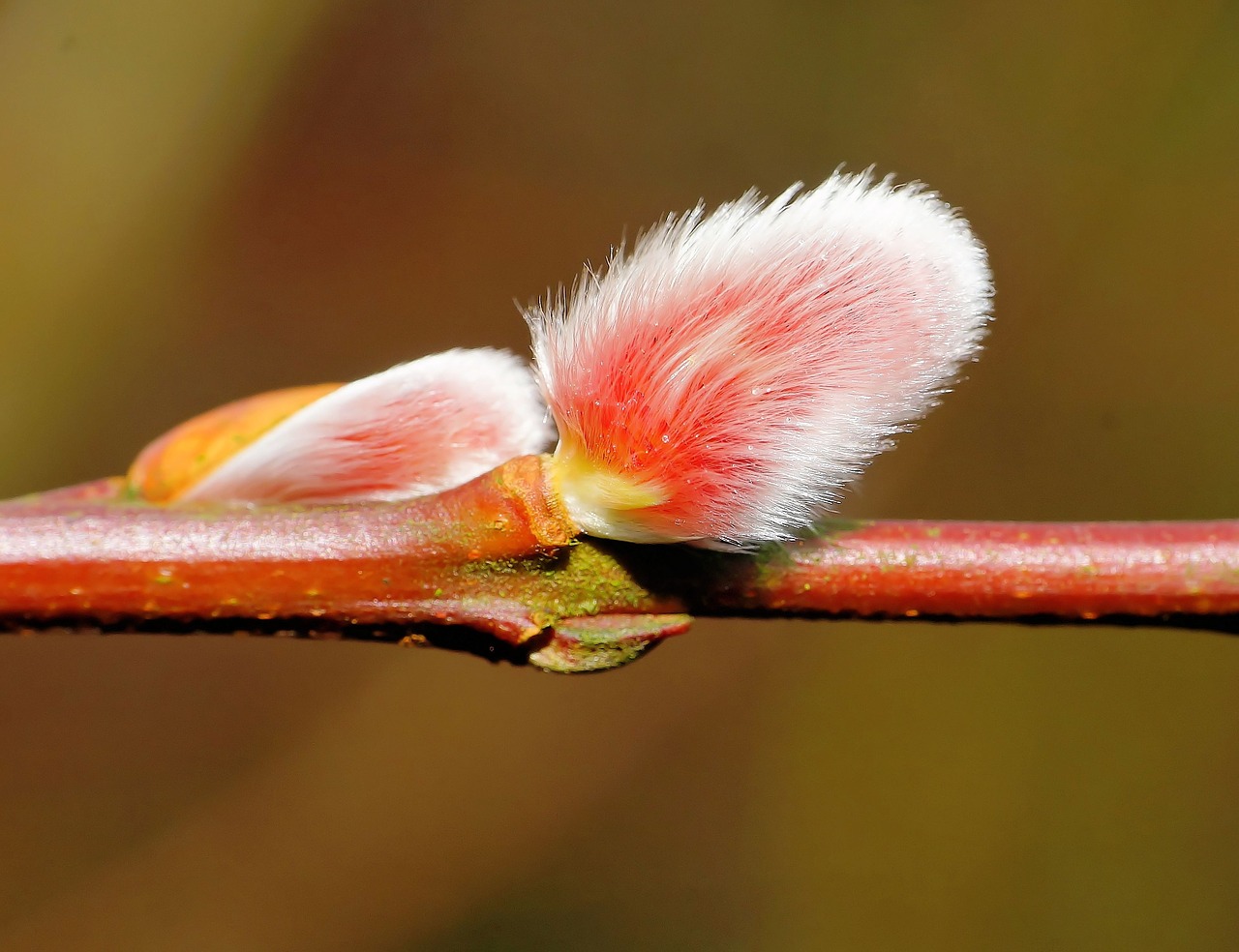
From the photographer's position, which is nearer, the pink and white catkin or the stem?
the pink and white catkin

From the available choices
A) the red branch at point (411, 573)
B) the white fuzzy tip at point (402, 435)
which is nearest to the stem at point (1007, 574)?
the red branch at point (411, 573)

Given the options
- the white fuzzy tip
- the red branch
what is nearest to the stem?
the red branch

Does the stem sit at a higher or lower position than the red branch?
lower

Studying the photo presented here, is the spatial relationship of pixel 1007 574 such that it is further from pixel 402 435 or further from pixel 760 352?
pixel 402 435

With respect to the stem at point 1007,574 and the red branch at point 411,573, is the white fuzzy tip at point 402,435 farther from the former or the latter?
the stem at point 1007,574

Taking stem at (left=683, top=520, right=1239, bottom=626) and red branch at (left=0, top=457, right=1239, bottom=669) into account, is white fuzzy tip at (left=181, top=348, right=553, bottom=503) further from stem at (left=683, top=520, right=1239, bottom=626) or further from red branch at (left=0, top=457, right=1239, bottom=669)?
stem at (left=683, top=520, right=1239, bottom=626)

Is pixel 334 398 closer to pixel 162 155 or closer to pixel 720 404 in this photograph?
pixel 720 404

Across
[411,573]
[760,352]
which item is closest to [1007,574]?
[760,352]
